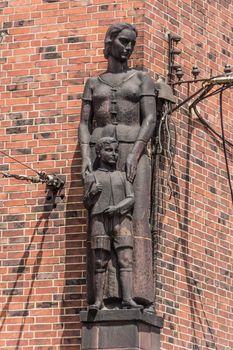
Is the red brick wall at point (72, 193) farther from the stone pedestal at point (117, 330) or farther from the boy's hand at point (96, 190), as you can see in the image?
the boy's hand at point (96, 190)

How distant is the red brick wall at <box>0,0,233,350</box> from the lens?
1270cm

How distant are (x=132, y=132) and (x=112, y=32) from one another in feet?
3.40

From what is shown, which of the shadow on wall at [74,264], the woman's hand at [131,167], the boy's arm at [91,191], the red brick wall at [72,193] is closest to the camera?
the boy's arm at [91,191]

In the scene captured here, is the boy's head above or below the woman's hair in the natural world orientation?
below

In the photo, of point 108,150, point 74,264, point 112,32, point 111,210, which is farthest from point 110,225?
point 112,32

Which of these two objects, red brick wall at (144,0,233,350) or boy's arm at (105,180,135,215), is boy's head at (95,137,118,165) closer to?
boy's arm at (105,180,135,215)

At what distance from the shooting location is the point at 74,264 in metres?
12.6

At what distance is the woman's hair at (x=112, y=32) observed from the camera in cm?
1253

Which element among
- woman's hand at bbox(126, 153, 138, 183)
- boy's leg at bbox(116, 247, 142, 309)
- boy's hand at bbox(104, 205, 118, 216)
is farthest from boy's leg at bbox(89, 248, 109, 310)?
woman's hand at bbox(126, 153, 138, 183)

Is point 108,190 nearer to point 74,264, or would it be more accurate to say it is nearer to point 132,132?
point 132,132

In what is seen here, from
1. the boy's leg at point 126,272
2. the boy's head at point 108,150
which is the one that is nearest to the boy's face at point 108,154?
the boy's head at point 108,150

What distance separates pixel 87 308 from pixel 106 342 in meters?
0.41

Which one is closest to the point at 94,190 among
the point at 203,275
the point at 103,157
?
the point at 103,157

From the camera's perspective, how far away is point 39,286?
41.8 feet
